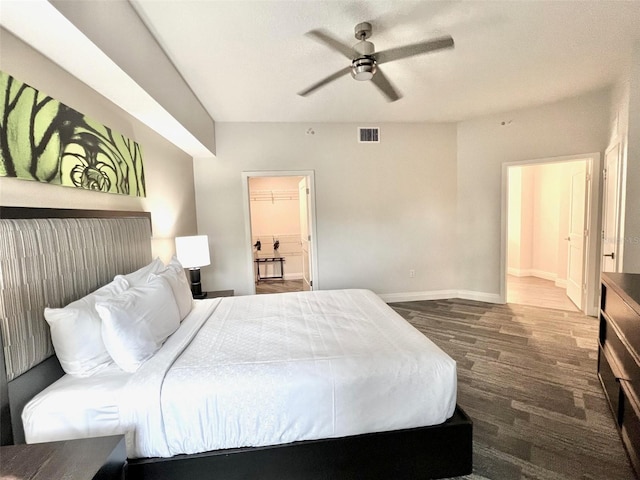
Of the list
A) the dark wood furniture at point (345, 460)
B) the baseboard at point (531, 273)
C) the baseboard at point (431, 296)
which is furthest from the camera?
the baseboard at point (531, 273)

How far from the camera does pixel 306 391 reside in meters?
1.34

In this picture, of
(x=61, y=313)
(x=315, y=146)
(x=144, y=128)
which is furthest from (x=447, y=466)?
(x=315, y=146)

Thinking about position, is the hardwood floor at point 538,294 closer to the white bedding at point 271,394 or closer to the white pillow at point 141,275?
the white bedding at point 271,394

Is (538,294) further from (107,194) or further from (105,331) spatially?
(107,194)

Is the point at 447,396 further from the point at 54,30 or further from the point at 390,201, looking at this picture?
the point at 390,201

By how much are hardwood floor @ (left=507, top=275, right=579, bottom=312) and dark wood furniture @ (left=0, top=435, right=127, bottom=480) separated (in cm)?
484

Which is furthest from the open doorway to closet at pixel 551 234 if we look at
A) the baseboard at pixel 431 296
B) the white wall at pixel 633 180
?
the white wall at pixel 633 180

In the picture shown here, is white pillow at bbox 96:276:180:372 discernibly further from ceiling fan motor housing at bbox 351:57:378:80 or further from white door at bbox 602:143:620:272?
white door at bbox 602:143:620:272

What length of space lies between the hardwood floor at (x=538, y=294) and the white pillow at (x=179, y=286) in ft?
14.4

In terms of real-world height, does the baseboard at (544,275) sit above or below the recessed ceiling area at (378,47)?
below

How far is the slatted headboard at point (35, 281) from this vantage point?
1.19m

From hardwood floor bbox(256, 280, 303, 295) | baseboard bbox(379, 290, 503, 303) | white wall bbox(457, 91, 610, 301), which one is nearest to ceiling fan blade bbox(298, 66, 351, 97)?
white wall bbox(457, 91, 610, 301)

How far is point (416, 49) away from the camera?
1801mm

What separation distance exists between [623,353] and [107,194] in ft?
11.2
